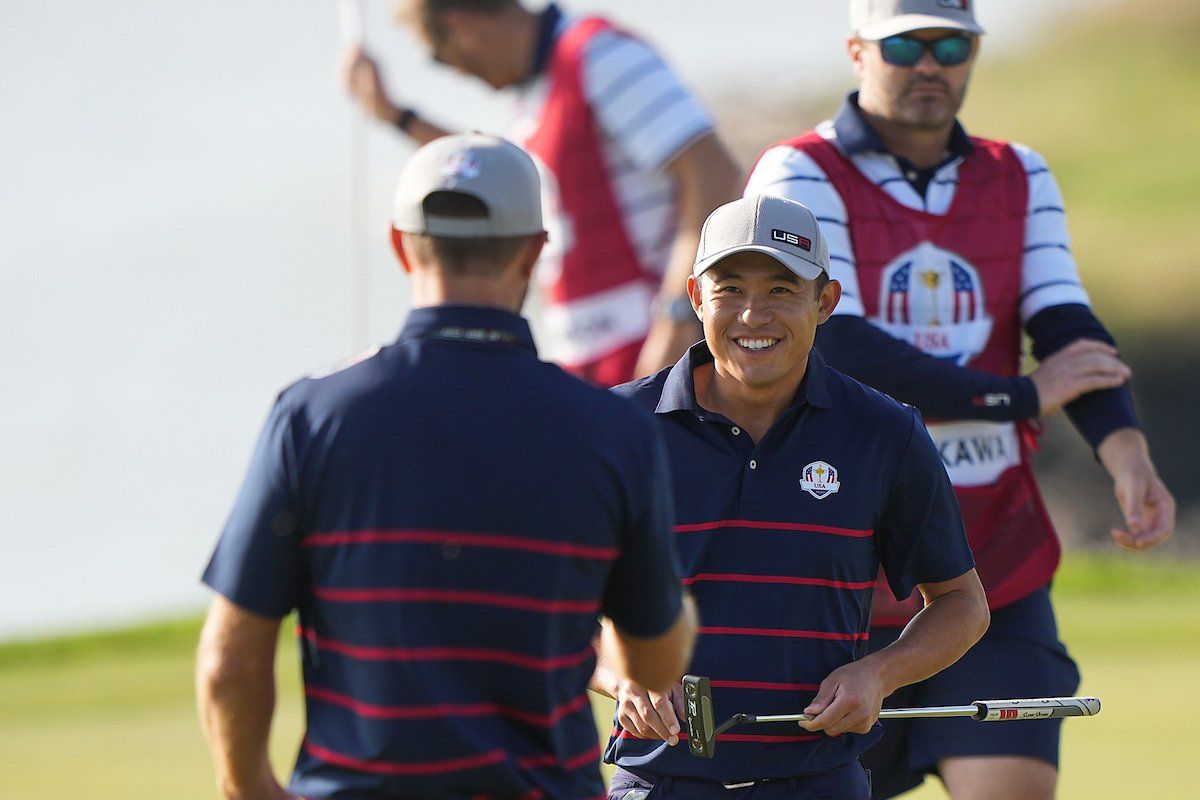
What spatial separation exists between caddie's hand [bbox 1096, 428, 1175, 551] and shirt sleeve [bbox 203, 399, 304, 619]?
7.09 feet

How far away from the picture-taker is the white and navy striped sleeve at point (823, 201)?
13.2ft

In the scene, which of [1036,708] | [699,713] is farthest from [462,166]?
[1036,708]

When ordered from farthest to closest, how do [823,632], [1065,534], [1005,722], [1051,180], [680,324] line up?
[1065,534] < [680,324] < [1051,180] < [1005,722] < [823,632]

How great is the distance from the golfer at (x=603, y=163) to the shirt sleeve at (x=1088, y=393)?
3.95ft

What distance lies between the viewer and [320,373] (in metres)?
2.54

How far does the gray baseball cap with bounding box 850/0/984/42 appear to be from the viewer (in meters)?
4.12

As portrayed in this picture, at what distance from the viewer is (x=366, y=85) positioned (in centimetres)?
615

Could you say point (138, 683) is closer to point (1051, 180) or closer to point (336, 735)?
point (1051, 180)

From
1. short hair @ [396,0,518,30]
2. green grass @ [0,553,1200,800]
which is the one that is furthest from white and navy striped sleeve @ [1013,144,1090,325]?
green grass @ [0,553,1200,800]

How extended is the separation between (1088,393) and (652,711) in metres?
1.48

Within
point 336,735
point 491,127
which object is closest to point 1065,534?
point 491,127

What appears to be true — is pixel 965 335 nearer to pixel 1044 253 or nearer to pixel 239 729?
pixel 1044 253

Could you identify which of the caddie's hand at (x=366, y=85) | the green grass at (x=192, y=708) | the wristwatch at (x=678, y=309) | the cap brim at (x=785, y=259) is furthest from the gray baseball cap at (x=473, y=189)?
the green grass at (x=192, y=708)

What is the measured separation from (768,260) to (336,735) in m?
1.31
